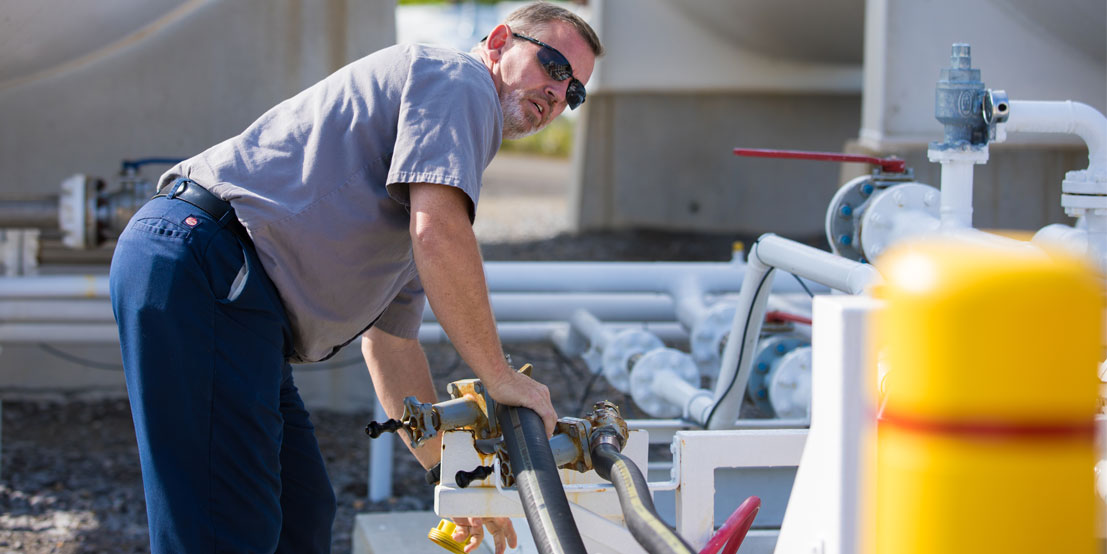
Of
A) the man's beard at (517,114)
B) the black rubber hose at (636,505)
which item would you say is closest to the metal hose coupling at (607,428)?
the black rubber hose at (636,505)

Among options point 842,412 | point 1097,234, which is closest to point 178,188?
point 842,412

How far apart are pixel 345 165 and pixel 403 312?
44 centimetres

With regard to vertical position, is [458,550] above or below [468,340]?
below

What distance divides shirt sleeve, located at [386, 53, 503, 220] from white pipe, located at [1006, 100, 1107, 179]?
1.14m

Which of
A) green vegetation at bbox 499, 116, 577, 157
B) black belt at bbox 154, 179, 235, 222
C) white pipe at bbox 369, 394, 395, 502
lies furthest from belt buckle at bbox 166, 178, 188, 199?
green vegetation at bbox 499, 116, 577, 157

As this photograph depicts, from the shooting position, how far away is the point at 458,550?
192 centimetres

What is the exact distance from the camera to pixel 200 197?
182cm

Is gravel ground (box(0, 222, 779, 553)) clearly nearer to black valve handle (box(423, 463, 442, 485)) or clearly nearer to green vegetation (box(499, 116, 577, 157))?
black valve handle (box(423, 463, 442, 485))

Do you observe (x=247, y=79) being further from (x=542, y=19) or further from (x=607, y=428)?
(x=607, y=428)

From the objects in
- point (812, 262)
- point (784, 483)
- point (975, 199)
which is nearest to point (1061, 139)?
point (975, 199)

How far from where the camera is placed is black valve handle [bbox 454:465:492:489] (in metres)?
1.68

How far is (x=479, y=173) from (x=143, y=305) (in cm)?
56

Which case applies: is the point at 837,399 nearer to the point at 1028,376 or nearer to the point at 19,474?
the point at 1028,376

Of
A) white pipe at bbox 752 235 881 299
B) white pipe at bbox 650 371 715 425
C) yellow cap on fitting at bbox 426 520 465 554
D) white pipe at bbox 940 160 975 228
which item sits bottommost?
yellow cap on fitting at bbox 426 520 465 554
